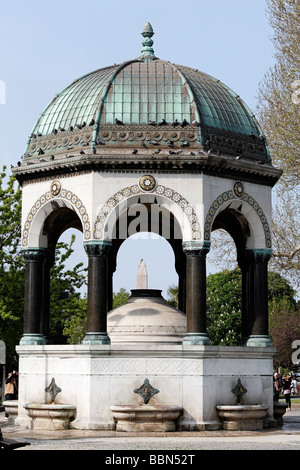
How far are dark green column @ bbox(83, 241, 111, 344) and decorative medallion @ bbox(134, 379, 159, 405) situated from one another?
4.06 feet

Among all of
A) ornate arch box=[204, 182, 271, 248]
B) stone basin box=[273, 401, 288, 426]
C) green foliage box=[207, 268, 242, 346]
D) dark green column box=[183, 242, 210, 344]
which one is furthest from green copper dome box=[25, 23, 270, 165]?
green foliage box=[207, 268, 242, 346]

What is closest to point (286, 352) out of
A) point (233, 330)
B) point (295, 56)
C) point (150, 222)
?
point (233, 330)

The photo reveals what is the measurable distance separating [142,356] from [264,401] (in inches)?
131

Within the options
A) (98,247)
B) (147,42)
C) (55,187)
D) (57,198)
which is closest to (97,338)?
(98,247)

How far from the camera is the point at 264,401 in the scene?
2125 cm

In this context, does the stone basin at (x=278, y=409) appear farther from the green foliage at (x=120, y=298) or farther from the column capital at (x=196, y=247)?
the green foliage at (x=120, y=298)

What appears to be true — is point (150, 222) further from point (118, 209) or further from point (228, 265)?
point (228, 265)

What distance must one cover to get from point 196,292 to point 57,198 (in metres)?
3.97

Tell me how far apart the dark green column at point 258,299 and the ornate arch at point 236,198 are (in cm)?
38

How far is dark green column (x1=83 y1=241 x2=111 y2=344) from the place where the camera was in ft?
66.2

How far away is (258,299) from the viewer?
22078 millimetres

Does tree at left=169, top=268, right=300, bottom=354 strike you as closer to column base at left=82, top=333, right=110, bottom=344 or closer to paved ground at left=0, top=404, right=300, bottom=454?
column base at left=82, top=333, right=110, bottom=344

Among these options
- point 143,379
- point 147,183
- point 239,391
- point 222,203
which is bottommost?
point 239,391

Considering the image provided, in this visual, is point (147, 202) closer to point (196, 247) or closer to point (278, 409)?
point (196, 247)
